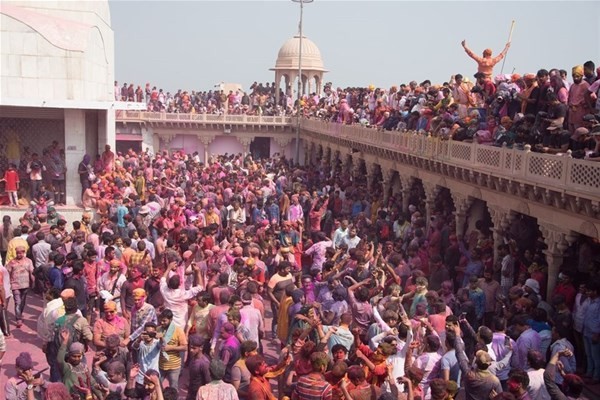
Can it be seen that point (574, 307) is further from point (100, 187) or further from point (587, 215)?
point (100, 187)

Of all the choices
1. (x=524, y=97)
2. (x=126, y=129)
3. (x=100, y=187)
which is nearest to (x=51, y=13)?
(x=100, y=187)

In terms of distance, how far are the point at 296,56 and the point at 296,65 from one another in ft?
2.60

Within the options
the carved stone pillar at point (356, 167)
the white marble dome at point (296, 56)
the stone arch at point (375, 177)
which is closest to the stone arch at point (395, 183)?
the stone arch at point (375, 177)

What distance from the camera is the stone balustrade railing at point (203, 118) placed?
45.0m

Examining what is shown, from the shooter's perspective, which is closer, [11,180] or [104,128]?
[11,180]

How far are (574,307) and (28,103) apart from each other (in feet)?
50.2

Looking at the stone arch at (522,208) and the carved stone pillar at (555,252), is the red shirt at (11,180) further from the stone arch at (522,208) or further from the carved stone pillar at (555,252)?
the carved stone pillar at (555,252)

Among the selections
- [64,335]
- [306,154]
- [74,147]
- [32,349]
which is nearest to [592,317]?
[64,335]

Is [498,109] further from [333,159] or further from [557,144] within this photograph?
[333,159]

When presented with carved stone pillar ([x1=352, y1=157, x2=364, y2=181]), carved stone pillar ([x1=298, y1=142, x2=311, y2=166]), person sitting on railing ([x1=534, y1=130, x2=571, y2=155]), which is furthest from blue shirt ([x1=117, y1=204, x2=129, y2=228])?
carved stone pillar ([x1=298, y1=142, x2=311, y2=166])

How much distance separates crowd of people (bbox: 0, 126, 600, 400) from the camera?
6836 millimetres

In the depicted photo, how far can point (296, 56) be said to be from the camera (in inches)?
2069

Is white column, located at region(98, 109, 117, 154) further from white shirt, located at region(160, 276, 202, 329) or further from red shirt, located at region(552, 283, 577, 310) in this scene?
red shirt, located at region(552, 283, 577, 310)

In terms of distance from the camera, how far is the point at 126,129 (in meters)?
45.8
